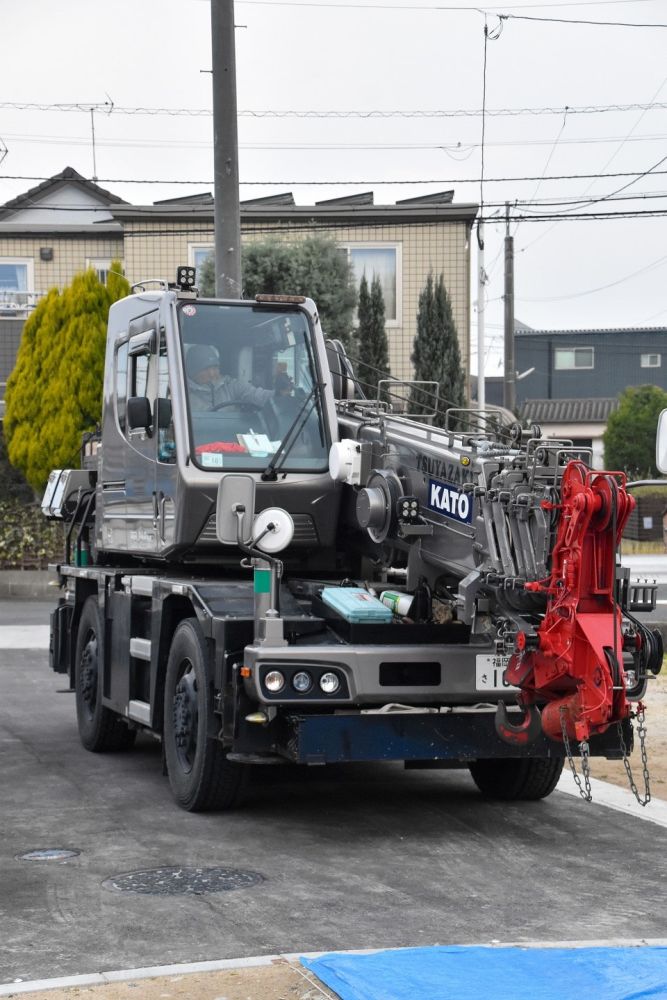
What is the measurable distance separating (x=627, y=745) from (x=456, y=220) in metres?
23.7

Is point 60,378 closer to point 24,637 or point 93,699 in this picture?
point 24,637

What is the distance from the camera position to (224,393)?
10.3 meters

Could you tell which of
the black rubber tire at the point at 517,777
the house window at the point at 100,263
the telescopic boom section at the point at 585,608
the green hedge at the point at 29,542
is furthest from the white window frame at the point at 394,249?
the telescopic boom section at the point at 585,608

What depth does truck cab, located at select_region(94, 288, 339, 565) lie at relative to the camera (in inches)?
396

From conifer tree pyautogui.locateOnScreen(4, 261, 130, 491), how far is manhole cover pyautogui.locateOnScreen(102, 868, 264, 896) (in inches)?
756

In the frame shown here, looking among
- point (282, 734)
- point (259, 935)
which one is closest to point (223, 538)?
point (282, 734)

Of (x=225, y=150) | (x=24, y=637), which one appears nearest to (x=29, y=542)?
(x=24, y=637)

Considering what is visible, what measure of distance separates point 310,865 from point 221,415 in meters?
3.31

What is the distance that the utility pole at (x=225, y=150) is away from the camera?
16453 millimetres

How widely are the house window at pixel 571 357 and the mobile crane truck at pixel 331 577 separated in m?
53.9

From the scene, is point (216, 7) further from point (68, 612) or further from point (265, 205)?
point (265, 205)

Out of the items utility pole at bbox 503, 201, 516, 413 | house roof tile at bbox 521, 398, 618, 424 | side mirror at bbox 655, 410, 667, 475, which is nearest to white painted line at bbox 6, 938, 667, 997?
side mirror at bbox 655, 410, 667, 475

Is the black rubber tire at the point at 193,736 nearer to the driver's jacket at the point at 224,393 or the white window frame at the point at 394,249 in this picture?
the driver's jacket at the point at 224,393

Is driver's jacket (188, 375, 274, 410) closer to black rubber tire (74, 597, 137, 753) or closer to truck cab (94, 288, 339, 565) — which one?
truck cab (94, 288, 339, 565)
